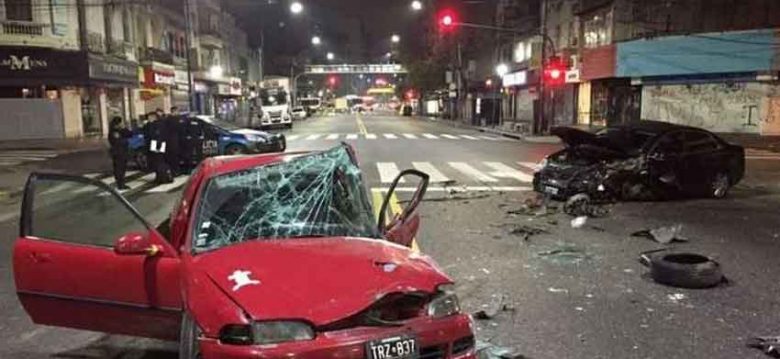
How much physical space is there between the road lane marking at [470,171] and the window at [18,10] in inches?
811

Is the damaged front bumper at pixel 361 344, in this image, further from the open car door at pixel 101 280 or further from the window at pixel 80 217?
the window at pixel 80 217

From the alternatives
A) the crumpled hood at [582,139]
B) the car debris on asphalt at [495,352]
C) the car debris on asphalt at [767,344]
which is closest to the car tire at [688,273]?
the car debris on asphalt at [767,344]

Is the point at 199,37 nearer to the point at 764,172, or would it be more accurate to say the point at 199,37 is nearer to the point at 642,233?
the point at 764,172

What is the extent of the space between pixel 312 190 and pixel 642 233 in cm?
673

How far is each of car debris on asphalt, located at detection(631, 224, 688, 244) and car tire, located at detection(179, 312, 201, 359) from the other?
25.1 feet

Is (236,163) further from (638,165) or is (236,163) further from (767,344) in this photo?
(638,165)

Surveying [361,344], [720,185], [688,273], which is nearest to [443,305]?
[361,344]

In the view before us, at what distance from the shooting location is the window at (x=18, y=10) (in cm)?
2948

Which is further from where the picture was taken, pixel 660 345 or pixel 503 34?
pixel 503 34

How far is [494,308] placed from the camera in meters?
6.55

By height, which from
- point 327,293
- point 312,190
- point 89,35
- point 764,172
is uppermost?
point 89,35

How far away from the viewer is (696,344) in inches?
219

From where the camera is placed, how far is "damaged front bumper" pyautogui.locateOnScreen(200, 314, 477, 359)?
3.49m

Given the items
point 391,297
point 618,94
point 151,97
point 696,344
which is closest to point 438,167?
point 696,344
